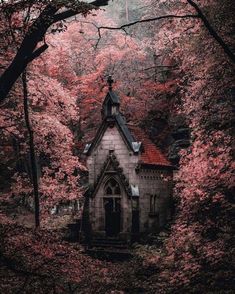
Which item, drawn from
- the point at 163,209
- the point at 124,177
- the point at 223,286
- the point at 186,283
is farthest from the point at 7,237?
the point at 163,209

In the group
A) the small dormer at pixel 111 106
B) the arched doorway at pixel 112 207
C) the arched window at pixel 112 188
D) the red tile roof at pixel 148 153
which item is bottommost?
the arched doorway at pixel 112 207

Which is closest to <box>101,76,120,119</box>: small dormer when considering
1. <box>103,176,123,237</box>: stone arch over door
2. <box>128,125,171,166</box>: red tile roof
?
<box>128,125,171,166</box>: red tile roof

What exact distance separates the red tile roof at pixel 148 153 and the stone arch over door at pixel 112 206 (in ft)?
6.65

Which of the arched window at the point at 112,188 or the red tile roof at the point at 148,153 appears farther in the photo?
the arched window at the point at 112,188

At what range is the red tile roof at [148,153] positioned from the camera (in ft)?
70.2

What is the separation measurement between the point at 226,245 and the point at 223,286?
109 centimetres

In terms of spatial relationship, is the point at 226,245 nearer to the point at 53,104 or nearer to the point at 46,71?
the point at 53,104

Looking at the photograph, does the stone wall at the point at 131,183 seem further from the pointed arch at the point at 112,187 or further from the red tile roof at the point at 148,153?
the red tile roof at the point at 148,153

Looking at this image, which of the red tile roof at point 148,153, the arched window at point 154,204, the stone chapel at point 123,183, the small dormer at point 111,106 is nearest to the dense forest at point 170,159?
the stone chapel at point 123,183

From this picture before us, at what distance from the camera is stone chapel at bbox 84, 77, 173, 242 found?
819 inches

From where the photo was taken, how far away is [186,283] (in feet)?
35.2

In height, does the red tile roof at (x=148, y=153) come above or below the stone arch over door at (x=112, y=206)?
above

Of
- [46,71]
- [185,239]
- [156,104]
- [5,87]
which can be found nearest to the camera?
[5,87]

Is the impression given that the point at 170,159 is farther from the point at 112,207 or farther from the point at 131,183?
the point at 112,207
